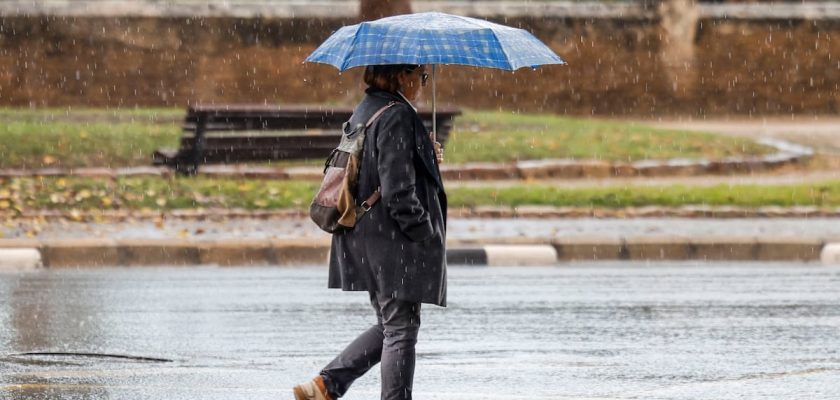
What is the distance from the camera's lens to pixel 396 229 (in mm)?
6250

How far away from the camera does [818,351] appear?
28.3 ft

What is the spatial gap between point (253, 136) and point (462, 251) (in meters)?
5.63

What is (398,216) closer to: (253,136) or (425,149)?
(425,149)

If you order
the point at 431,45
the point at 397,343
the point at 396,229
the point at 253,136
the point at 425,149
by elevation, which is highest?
the point at 431,45

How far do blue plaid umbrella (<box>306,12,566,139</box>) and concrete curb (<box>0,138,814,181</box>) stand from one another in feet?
33.9

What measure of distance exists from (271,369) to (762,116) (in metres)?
24.8

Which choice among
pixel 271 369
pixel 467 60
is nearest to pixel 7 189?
pixel 271 369

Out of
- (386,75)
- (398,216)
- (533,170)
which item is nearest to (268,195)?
(533,170)

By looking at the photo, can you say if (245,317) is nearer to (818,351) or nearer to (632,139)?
(818,351)

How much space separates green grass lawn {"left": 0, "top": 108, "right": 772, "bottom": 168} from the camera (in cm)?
1877

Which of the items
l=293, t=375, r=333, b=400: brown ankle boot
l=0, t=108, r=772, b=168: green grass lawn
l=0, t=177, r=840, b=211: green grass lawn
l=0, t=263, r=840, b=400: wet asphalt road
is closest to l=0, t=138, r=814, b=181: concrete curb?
l=0, t=177, r=840, b=211: green grass lawn

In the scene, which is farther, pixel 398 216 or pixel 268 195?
pixel 268 195

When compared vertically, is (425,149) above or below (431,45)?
below

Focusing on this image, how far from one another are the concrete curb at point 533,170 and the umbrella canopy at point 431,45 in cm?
1033
